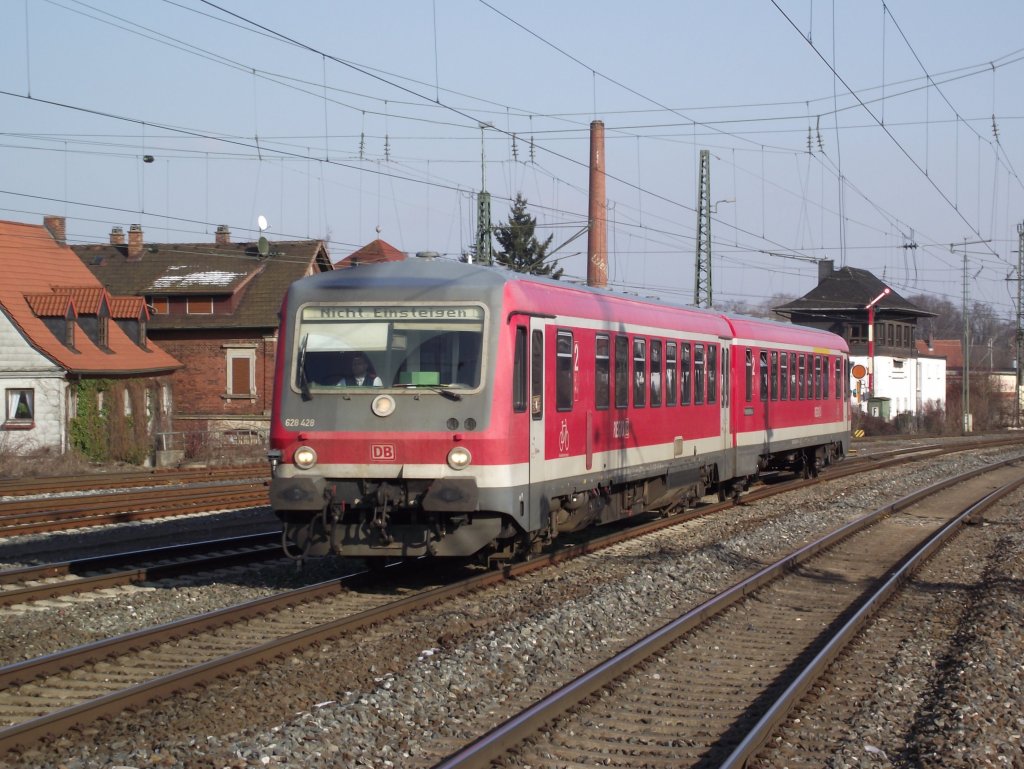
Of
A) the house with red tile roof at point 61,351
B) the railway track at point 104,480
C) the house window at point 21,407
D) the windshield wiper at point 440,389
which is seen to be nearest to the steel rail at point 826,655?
the windshield wiper at point 440,389

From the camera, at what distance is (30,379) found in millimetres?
36219

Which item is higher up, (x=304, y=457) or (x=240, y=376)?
(x=240, y=376)

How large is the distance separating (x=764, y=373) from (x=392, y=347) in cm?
1100

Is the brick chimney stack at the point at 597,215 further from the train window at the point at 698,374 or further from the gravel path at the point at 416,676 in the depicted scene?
the gravel path at the point at 416,676

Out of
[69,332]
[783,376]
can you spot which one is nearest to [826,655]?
[783,376]

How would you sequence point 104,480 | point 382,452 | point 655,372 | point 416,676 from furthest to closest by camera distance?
point 104,480
point 655,372
point 382,452
point 416,676

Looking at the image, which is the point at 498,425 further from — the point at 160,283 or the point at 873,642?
the point at 160,283

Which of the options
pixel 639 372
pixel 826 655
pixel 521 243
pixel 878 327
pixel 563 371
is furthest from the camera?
pixel 878 327

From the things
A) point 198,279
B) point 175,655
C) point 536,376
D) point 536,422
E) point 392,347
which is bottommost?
point 175,655

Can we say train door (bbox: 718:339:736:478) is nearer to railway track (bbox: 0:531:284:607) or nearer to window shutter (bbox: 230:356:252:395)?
railway track (bbox: 0:531:284:607)

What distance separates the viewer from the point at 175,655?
8.84 meters

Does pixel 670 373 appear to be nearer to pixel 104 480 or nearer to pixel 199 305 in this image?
pixel 104 480

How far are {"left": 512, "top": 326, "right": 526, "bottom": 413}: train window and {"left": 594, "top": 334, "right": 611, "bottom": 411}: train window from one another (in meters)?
2.10

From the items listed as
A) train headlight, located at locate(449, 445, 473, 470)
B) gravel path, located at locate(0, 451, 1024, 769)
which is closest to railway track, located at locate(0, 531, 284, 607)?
gravel path, located at locate(0, 451, 1024, 769)
